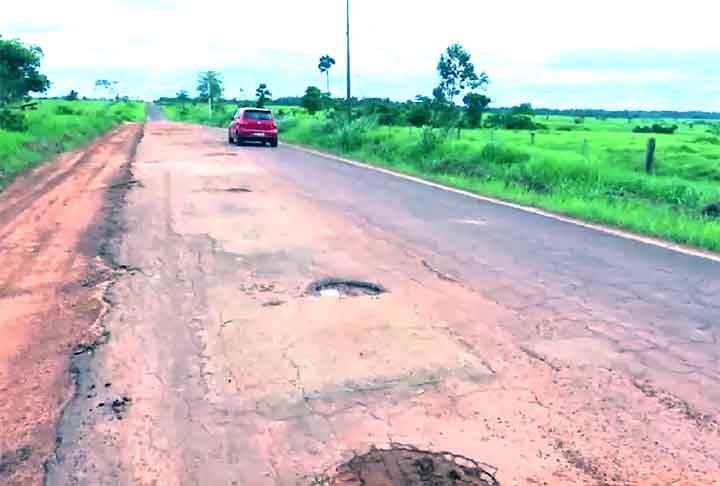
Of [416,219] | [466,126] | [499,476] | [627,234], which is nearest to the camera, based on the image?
[499,476]

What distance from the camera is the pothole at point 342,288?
6.33 metres

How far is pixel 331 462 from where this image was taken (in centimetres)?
333

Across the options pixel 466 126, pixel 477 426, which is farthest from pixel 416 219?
pixel 466 126

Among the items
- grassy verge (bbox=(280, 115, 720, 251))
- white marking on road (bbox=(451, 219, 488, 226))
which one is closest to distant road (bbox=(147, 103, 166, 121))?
grassy verge (bbox=(280, 115, 720, 251))

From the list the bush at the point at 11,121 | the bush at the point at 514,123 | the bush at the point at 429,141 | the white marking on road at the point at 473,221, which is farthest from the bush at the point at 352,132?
the bush at the point at 514,123

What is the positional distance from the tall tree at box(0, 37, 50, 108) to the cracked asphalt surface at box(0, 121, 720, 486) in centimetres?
3635

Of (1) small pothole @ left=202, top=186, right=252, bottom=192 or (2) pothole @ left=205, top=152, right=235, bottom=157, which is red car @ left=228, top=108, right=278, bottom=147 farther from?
(1) small pothole @ left=202, top=186, right=252, bottom=192

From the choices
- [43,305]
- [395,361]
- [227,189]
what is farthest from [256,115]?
[395,361]

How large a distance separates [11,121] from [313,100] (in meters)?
36.7

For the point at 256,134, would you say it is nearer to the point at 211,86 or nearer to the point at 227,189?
the point at 227,189

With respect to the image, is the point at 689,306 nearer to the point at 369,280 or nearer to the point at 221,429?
the point at 369,280

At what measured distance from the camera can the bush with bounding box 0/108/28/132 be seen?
26.1 m

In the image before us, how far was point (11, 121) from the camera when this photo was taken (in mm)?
26422

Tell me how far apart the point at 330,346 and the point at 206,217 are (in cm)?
577
